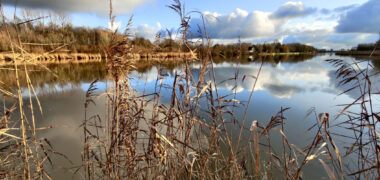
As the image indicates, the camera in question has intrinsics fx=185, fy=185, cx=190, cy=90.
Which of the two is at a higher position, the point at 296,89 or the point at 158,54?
the point at 158,54

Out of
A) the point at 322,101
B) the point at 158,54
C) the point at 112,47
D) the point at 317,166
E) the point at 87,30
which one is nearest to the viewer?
the point at 112,47

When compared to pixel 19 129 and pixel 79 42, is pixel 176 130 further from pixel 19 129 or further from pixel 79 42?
pixel 79 42

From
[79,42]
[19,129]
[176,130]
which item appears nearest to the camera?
[19,129]

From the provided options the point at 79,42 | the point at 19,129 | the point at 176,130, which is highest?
the point at 79,42

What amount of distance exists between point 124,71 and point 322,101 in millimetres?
6574

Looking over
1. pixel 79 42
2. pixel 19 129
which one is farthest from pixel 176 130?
pixel 79 42

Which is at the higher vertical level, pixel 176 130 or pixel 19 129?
pixel 19 129

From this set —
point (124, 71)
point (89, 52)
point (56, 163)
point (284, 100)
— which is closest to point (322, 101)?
point (284, 100)

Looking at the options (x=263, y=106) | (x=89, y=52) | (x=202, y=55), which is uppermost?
(x=89, y=52)

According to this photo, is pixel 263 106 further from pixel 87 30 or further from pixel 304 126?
pixel 87 30

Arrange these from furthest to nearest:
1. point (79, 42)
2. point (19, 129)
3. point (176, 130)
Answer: point (79, 42) → point (176, 130) → point (19, 129)

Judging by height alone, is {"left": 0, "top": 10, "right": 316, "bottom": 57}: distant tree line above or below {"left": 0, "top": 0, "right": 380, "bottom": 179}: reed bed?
above

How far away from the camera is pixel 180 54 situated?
189 cm

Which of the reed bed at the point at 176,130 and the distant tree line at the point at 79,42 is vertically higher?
the distant tree line at the point at 79,42
